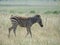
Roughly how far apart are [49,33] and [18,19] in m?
1.12

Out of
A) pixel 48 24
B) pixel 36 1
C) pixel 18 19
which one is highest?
pixel 18 19

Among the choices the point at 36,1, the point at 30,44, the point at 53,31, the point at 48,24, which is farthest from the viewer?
the point at 36,1

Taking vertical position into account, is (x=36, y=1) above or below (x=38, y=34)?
below

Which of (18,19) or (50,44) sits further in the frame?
(18,19)

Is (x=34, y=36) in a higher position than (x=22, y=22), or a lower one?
lower

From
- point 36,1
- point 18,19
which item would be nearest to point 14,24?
point 18,19

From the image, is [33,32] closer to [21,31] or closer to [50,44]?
[21,31]

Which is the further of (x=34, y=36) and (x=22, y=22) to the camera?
(x=22, y=22)

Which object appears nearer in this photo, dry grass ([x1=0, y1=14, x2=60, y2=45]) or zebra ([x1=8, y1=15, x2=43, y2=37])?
dry grass ([x1=0, y1=14, x2=60, y2=45])

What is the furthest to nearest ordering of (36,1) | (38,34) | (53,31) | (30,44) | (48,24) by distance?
(36,1), (48,24), (53,31), (38,34), (30,44)

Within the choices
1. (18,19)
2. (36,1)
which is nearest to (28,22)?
(18,19)

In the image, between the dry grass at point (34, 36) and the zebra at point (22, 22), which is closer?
the dry grass at point (34, 36)

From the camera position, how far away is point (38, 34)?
8383 mm

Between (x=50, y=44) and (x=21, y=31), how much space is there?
232cm
